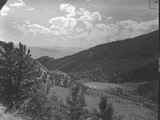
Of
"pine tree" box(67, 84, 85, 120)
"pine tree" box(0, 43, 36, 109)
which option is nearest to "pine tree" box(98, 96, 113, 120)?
"pine tree" box(67, 84, 85, 120)

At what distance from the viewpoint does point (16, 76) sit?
22.0 metres

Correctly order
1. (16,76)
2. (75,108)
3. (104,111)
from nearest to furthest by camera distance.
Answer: (16,76), (104,111), (75,108)

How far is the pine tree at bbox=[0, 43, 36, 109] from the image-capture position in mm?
21938

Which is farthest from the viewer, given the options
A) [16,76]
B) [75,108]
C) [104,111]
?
[75,108]

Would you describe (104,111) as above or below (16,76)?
below

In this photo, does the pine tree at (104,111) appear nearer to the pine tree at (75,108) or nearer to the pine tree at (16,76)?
the pine tree at (75,108)

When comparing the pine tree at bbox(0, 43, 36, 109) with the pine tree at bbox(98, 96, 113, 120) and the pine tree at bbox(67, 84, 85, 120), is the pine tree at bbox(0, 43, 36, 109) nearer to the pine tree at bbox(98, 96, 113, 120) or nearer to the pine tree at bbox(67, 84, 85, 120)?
the pine tree at bbox(98, 96, 113, 120)

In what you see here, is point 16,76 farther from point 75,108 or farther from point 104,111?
point 75,108

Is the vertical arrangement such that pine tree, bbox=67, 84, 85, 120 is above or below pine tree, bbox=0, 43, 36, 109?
below

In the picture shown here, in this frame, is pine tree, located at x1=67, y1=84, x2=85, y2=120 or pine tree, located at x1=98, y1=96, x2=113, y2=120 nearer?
pine tree, located at x1=98, y1=96, x2=113, y2=120

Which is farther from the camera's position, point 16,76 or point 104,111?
point 104,111

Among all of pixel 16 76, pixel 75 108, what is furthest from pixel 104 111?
pixel 16 76

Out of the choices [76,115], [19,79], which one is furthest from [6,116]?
[76,115]

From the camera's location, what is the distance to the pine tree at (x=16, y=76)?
2194 cm
